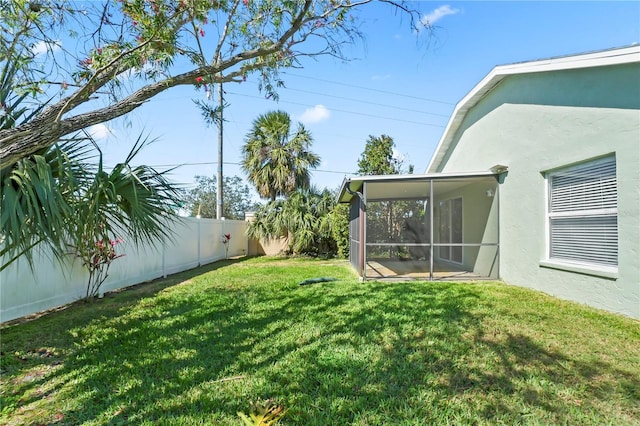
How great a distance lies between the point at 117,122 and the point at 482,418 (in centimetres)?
480

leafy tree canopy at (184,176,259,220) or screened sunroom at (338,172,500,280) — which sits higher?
leafy tree canopy at (184,176,259,220)

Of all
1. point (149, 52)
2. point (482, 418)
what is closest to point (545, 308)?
point (482, 418)

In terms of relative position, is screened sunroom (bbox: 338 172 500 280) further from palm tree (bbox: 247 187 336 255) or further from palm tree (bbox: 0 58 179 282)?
palm tree (bbox: 0 58 179 282)

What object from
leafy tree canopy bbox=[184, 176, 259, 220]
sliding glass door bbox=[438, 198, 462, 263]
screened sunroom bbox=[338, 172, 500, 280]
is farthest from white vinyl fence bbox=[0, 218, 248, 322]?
leafy tree canopy bbox=[184, 176, 259, 220]

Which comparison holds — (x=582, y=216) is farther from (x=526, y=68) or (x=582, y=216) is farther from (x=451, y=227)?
(x=451, y=227)

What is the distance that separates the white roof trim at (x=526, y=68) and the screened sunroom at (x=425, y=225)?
2.09m

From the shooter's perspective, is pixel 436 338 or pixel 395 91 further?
pixel 395 91

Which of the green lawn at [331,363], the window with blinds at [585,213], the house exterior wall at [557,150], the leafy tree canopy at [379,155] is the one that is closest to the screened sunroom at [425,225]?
the house exterior wall at [557,150]

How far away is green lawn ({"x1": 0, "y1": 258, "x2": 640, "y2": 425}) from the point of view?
8.69ft

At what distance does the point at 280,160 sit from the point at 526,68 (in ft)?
35.8

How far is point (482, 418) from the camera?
2.53 metres

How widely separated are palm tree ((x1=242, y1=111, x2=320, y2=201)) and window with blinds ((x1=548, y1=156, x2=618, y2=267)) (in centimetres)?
1096

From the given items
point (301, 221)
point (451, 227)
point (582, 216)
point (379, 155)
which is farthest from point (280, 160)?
point (582, 216)

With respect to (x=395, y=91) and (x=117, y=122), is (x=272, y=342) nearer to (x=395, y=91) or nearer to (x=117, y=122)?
(x=117, y=122)
